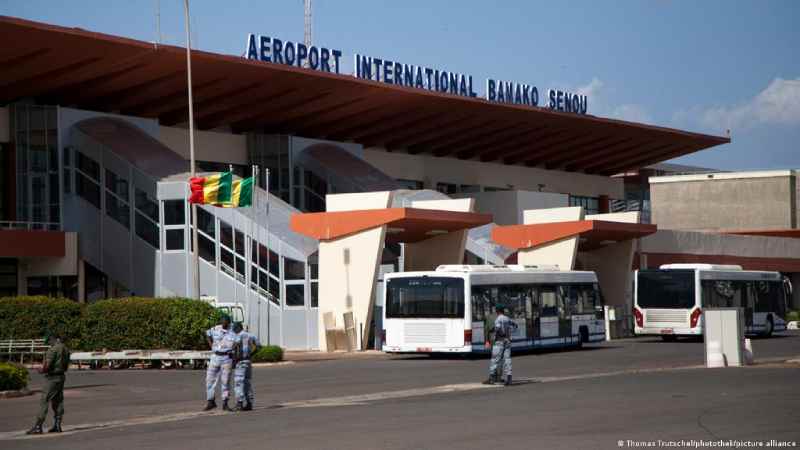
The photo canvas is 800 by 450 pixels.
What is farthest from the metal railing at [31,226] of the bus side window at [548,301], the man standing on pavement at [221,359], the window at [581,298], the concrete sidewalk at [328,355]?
the man standing on pavement at [221,359]

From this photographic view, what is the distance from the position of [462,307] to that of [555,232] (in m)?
16.8

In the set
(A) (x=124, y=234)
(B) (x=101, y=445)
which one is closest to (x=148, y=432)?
(B) (x=101, y=445)

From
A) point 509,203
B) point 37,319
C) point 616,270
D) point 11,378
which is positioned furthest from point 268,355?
point 509,203

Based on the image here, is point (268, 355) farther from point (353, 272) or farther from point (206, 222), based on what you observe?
point (206, 222)

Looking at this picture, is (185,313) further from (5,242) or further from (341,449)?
(341,449)

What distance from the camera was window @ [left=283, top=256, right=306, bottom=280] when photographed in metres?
46.2

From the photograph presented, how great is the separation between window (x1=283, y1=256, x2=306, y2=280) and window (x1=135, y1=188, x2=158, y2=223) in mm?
5650

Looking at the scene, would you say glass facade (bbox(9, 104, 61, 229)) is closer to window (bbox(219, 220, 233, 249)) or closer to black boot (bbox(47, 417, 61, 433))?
window (bbox(219, 220, 233, 249))

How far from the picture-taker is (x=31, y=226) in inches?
1897

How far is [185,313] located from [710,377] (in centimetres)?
1677

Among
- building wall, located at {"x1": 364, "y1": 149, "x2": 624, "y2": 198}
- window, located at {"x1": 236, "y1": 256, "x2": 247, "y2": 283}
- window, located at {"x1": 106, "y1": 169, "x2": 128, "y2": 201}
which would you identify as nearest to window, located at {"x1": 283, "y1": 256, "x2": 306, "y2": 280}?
window, located at {"x1": 236, "y1": 256, "x2": 247, "y2": 283}

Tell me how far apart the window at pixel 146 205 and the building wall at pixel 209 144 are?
5.67m

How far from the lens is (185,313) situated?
3725cm

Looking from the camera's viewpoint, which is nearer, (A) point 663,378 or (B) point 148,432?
(B) point 148,432
